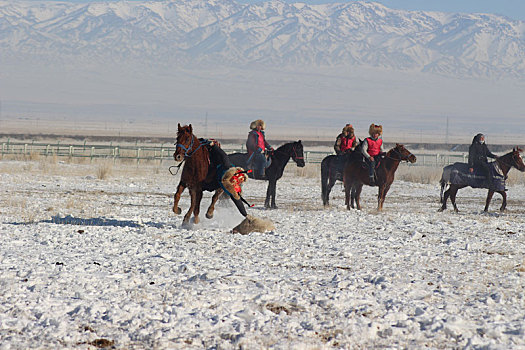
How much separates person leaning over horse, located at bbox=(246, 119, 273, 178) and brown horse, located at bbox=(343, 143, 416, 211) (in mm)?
2226

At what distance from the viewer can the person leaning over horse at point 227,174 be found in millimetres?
12062

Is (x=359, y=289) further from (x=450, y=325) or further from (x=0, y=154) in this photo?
(x=0, y=154)

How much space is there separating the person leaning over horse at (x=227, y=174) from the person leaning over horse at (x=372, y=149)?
5803 millimetres

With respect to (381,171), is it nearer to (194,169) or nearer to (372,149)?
(372,149)

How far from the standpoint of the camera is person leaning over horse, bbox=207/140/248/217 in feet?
39.6

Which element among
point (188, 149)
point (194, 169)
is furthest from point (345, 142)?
point (188, 149)

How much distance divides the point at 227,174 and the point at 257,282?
180 inches

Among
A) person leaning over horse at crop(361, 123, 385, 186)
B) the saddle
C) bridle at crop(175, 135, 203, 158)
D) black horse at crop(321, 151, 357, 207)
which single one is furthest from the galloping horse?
bridle at crop(175, 135, 203, 158)

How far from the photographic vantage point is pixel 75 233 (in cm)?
1111

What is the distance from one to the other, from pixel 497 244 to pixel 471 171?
770 cm

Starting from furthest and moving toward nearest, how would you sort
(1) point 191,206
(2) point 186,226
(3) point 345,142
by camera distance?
(3) point 345,142, (2) point 186,226, (1) point 191,206

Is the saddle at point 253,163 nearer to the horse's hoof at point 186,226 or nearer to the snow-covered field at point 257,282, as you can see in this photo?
the snow-covered field at point 257,282

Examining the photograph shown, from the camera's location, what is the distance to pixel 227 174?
39.6ft

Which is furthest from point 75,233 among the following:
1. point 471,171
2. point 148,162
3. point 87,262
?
point 148,162
